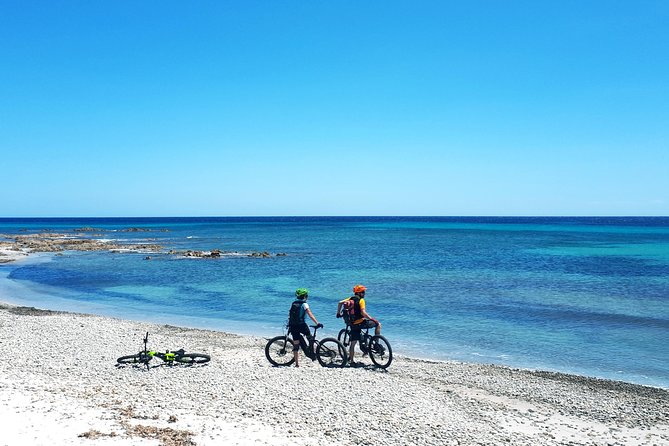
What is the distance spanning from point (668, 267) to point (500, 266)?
13.8 metres

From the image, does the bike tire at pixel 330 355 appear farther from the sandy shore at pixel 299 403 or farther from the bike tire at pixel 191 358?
the bike tire at pixel 191 358

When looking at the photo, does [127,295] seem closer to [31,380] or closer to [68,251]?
[31,380]

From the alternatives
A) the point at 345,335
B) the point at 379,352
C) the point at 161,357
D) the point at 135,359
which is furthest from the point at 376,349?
the point at 135,359

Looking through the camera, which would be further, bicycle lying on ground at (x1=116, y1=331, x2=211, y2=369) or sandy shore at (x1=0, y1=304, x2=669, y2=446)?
bicycle lying on ground at (x1=116, y1=331, x2=211, y2=369)

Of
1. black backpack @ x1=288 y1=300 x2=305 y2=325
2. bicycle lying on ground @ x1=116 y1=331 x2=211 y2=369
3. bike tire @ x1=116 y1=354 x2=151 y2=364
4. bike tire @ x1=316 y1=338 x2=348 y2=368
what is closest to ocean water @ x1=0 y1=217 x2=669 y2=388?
bike tire @ x1=316 y1=338 x2=348 y2=368

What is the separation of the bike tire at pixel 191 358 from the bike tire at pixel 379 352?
172 inches

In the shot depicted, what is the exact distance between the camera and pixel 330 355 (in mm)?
14031

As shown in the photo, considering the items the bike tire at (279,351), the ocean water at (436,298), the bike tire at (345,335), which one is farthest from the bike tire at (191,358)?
the ocean water at (436,298)

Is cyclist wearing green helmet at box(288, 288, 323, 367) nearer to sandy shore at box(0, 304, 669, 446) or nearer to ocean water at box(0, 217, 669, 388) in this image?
sandy shore at box(0, 304, 669, 446)

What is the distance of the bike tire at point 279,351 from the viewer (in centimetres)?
1382

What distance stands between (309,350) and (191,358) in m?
3.14

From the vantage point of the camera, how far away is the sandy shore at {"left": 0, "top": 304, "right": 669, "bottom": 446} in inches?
351

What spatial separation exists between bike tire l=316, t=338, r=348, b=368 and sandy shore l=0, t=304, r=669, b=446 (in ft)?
1.22

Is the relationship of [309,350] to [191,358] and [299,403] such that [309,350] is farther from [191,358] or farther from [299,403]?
[299,403]
